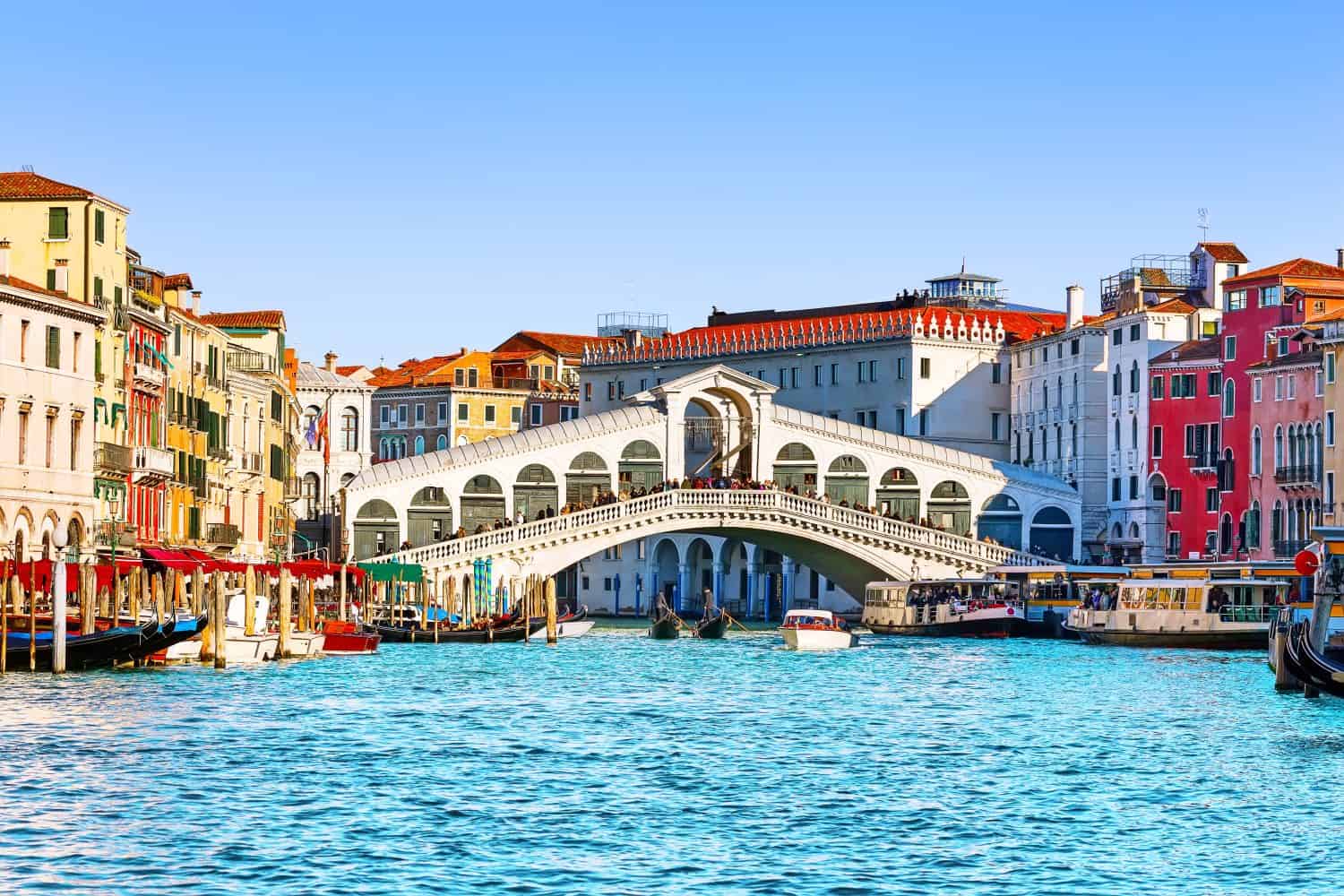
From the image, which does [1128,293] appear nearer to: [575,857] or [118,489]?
[118,489]

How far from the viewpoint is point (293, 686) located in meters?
39.8

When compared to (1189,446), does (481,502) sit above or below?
below

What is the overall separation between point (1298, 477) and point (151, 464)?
85.6 ft

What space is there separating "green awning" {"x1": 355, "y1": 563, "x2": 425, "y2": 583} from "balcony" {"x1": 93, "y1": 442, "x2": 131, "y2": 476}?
1196 centimetres

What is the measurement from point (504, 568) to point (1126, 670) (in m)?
20.2

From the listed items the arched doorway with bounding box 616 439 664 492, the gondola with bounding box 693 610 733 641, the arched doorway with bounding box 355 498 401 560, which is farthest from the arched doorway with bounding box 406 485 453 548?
the gondola with bounding box 693 610 733 641

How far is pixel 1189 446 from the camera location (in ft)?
232

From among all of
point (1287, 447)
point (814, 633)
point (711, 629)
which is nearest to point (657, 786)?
point (814, 633)

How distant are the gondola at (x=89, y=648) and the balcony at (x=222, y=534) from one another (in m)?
18.7

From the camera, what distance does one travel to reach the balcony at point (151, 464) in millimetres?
51406

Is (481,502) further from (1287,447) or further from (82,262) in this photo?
(82,262)

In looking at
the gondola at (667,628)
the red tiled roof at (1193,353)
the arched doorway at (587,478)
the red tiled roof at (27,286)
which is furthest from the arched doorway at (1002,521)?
the red tiled roof at (27,286)

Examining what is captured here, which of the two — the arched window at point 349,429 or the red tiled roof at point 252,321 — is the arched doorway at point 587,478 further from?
the arched window at point 349,429

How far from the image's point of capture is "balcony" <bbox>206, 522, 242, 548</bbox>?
59.3m
